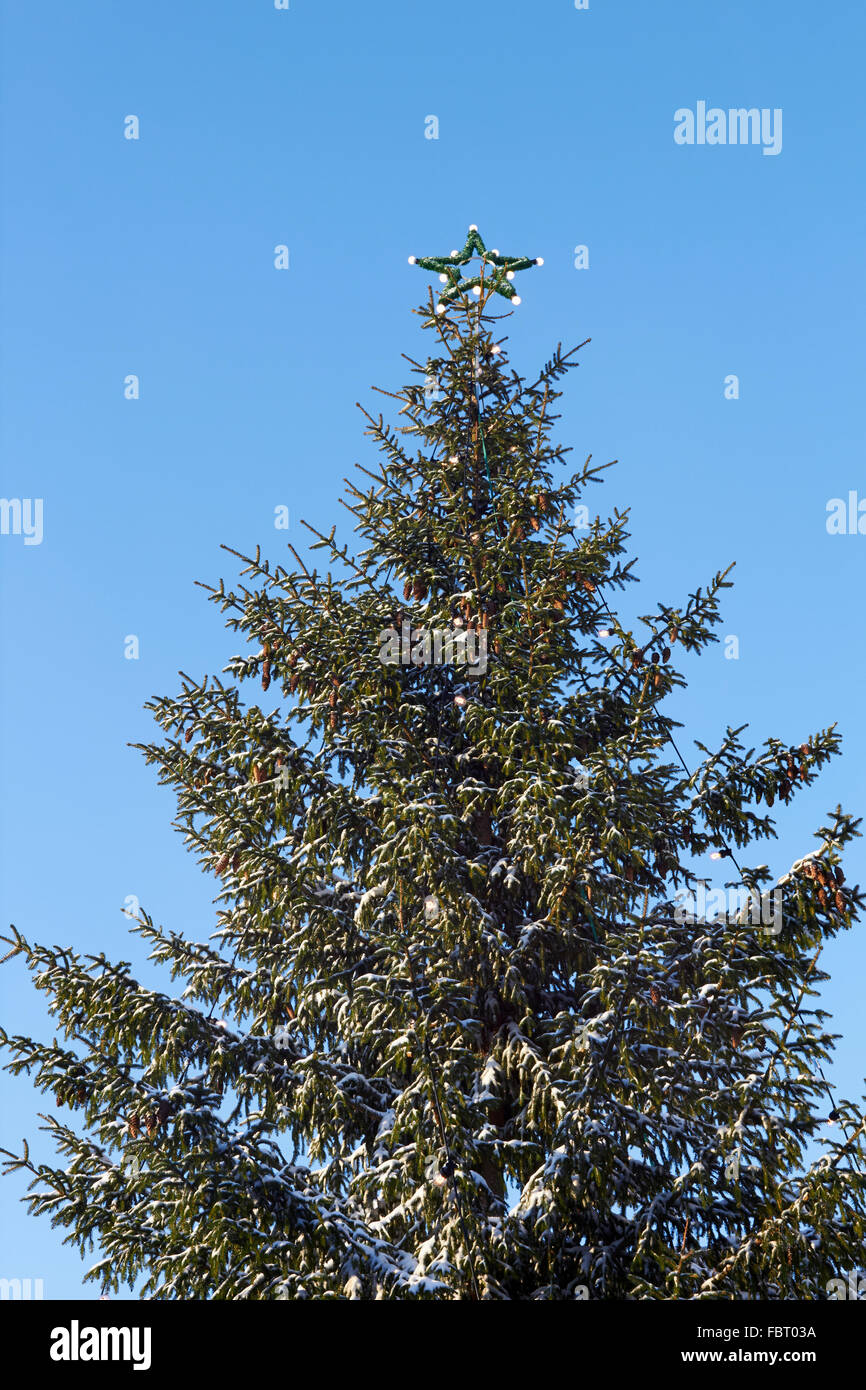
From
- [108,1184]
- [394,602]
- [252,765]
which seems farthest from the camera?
[394,602]

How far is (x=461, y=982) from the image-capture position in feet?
29.5

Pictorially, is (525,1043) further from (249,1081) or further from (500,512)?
(500,512)

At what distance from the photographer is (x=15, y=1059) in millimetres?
8781

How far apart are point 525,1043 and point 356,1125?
153 centimetres

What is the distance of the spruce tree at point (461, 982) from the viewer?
26.6ft

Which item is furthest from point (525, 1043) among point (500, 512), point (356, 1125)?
point (500, 512)

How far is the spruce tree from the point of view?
26.6 ft

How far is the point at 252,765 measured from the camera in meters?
10.4
